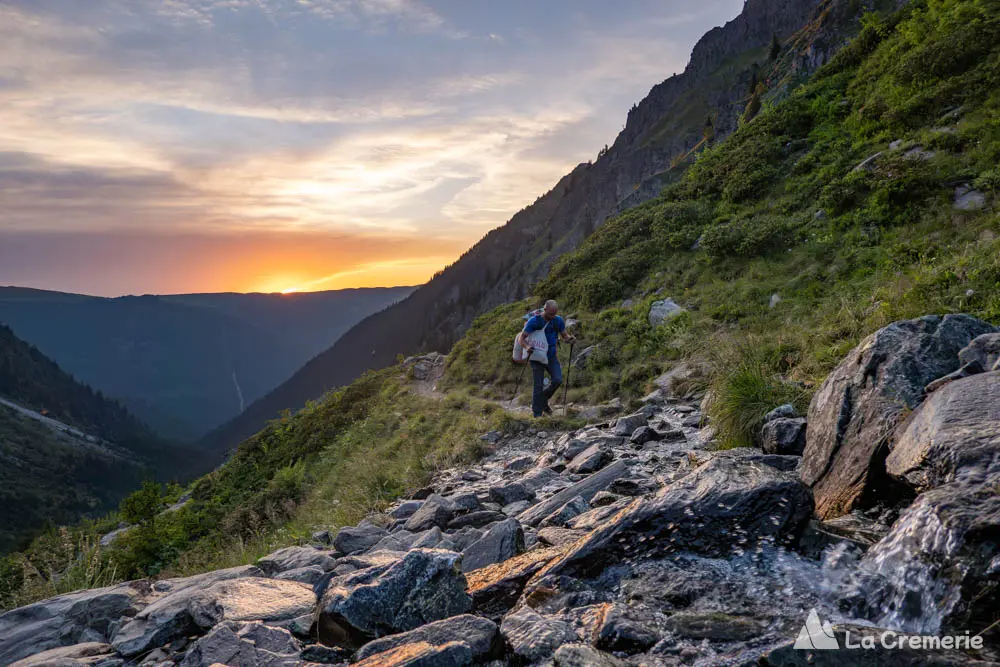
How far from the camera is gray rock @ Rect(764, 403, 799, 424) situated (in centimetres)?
610

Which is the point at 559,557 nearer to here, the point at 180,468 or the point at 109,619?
the point at 109,619

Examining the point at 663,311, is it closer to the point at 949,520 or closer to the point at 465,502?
the point at 465,502

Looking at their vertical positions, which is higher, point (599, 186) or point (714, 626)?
point (599, 186)

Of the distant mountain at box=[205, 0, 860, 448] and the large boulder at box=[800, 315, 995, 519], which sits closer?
the large boulder at box=[800, 315, 995, 519]

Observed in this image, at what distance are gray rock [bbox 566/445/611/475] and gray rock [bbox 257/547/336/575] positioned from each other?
3.37m

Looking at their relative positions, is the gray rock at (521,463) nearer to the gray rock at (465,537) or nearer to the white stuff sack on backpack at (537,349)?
the gray rock at (465,537)

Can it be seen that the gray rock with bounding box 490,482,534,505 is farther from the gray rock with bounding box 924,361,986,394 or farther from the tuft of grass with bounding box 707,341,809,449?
the gray rock with bounding box 924,361,986,394

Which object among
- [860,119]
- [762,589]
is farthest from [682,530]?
[860,119]

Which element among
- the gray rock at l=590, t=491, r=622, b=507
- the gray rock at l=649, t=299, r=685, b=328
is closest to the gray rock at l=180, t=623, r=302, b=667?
the gray rock at l=590, t=491, r=622, b=507

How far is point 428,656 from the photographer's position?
3.01 m

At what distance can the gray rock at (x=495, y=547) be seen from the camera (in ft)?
15.6

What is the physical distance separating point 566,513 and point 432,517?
6.15 ft

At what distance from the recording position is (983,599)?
2609mm

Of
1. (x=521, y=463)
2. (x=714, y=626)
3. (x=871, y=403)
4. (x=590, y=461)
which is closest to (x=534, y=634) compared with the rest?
(x=714, y=626)
